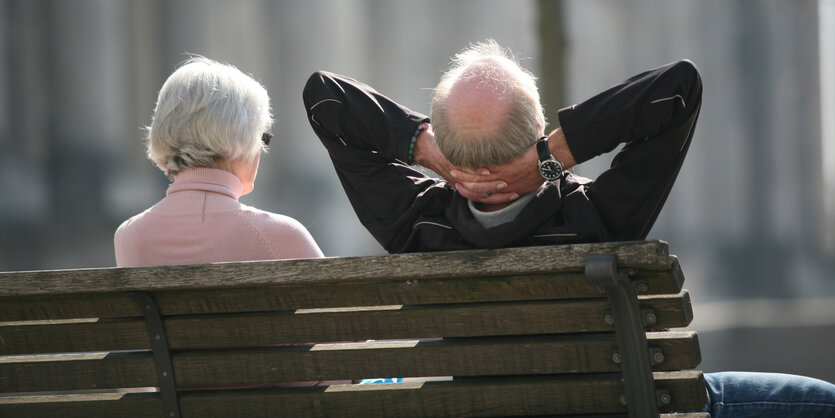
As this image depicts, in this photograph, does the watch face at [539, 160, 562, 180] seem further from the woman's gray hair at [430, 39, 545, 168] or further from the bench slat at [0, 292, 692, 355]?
the bench slat at [0, 292, 692, 355]

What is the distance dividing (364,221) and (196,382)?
0.65 m

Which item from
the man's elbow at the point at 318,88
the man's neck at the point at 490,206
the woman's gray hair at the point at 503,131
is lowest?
the man's neck at the point at 490,206

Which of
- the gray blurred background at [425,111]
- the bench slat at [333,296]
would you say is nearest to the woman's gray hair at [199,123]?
the bench slat at [333,296]

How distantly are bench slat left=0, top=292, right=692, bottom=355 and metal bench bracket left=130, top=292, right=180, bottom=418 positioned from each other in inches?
0.8

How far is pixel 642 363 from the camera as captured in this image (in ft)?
7.02

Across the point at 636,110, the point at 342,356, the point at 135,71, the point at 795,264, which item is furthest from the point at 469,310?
the point at 795,264

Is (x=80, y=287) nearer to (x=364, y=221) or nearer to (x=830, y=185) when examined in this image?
(x=364, y=221)

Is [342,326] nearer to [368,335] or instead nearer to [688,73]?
[368,335]

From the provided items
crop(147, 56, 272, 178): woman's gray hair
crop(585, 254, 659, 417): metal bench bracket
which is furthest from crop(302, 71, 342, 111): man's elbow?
crop(585, 254, 659, 417): metal bench bracket

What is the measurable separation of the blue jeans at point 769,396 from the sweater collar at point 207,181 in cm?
136

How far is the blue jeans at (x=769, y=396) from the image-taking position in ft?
8.68

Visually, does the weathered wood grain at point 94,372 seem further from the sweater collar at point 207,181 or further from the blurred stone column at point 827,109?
the blurred stone column at point 827,109

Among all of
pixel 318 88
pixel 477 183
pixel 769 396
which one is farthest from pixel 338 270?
pixel 769 396

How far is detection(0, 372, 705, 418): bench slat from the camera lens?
2193mm
